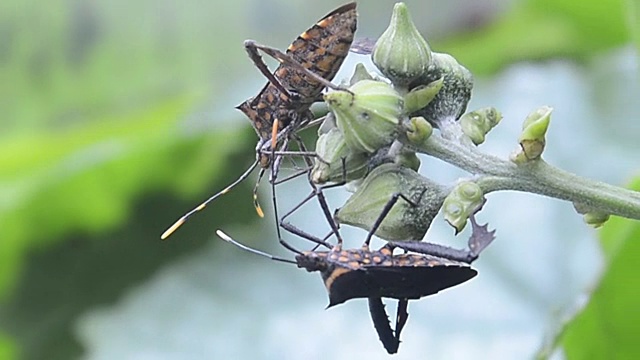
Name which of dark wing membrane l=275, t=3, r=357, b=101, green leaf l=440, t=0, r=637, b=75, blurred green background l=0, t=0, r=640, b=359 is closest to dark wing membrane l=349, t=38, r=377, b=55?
dark wing membrane l=275, t=3, r=357, b=101

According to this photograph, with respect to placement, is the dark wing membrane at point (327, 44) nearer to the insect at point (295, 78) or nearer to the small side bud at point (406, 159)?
the insect at point (295, 78)

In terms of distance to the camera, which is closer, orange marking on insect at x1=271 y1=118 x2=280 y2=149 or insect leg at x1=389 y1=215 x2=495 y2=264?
insect leg at x1=389 y1=215 x2=495 y2=264

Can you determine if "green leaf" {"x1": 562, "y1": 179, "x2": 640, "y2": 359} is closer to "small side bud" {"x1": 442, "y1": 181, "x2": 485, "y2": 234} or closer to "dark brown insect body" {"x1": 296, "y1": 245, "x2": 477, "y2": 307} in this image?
"dark brown insect body" {"x1": 296, "y1": 245, "x2": 477, "y2": 307}

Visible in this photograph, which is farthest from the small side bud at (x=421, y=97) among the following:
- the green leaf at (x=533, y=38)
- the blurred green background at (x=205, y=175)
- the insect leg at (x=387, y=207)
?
the green leaf at (x=533, y=38)

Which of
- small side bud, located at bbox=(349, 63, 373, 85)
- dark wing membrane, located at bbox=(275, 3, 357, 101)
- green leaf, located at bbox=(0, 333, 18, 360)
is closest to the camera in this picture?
small side bud, located at bbox=(349, 63, 373, 85)

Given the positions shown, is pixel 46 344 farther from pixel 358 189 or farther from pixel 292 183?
pixel 358 189

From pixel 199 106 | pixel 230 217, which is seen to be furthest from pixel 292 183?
pixel 199 106
